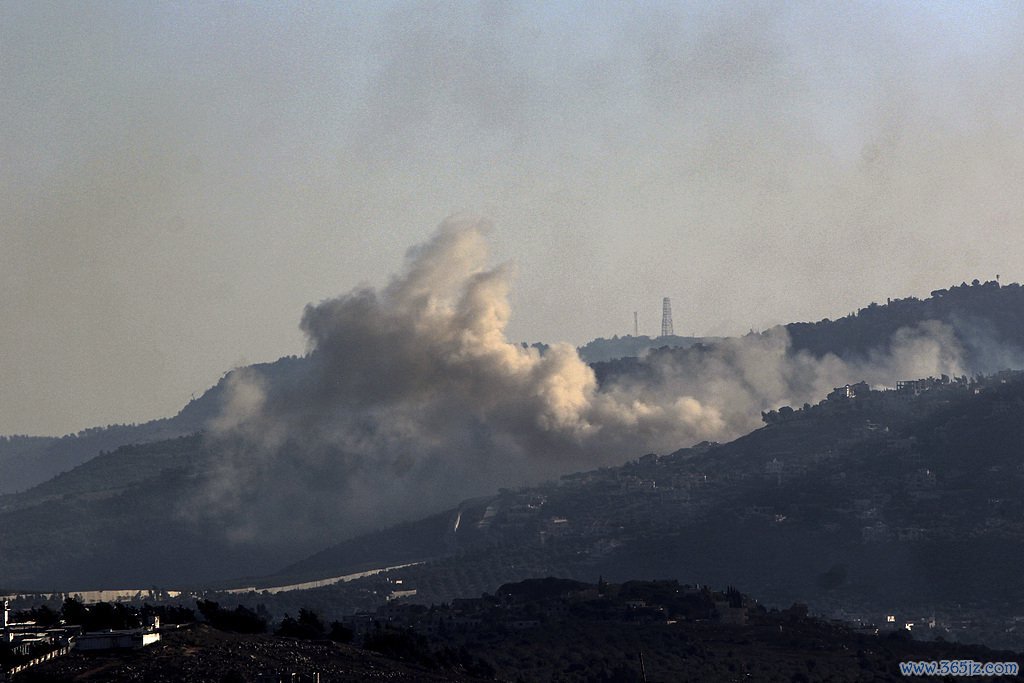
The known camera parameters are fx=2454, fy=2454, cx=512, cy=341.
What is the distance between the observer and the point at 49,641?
160 meters

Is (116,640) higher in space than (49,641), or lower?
lower

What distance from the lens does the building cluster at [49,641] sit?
15250 cm

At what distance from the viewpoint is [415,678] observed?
16950cm

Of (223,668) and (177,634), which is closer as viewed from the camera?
(223,668)

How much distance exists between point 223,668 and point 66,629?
21.6 meters

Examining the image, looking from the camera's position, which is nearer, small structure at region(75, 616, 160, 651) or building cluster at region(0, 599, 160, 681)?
building cluster at region(0, 599, 160, 681)

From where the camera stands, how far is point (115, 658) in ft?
515

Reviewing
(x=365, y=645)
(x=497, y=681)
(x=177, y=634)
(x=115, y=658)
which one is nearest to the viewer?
(x=115, y=658)

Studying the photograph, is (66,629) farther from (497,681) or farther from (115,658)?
(497,681)

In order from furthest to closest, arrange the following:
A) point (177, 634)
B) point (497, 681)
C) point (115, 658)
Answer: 1. point (497, 681)
2. point (177, 634)
3. point (115, 658)

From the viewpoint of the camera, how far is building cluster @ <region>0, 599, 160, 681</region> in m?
152

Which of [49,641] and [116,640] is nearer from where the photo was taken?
[49,641]

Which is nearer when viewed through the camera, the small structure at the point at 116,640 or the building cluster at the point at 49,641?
the building cluster at the point at 49,641

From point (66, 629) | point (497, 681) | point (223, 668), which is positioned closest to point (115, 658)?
point (223, 668)
